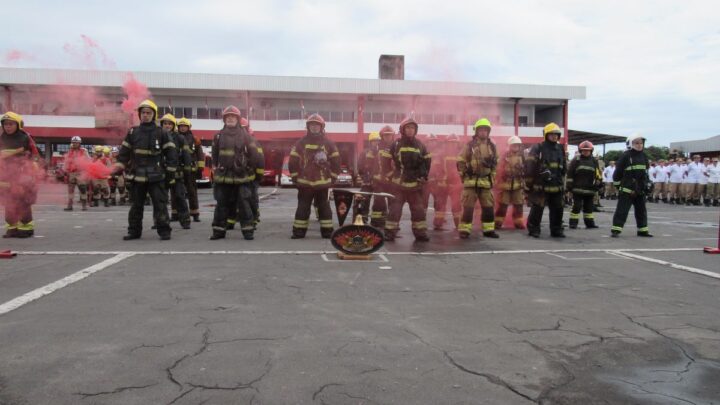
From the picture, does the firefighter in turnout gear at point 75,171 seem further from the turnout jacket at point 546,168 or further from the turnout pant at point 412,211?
the turnout jacket at point 546,168

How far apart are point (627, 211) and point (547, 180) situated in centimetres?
180

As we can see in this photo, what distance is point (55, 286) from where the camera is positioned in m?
5.09

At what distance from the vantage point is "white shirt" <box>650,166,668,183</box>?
2189 centimetres

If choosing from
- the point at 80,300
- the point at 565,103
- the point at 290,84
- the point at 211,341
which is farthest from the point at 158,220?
the point at 565,103

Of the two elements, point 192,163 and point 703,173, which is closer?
point 192,163

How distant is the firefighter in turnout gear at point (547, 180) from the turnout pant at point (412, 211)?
2435 millimetres

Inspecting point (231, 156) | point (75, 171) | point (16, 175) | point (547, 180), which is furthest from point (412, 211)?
point (75, 171)

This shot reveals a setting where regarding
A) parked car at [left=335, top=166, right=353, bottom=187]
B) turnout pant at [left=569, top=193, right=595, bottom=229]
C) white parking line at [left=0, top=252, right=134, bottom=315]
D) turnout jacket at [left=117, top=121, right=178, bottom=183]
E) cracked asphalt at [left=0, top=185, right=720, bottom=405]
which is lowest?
cracked asphalt at [left=0, top=185, right=720, bottom=405]

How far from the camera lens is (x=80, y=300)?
457 cm

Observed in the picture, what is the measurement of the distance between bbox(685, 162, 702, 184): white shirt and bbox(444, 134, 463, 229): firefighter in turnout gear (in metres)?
15.4

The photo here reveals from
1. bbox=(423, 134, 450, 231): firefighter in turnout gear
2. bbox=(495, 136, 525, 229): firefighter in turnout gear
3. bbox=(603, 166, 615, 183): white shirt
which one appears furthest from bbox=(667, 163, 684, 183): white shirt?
bbox=(423, 134, 450, 231): firefighter in turnout gear

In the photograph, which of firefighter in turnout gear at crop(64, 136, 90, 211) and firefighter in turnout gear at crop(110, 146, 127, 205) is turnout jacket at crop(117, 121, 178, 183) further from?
firefighter in turnout gear at crop(110, 146, 127, 205)

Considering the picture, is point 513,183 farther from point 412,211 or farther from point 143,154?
point 143,154

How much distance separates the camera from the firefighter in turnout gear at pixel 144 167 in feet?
27.4
